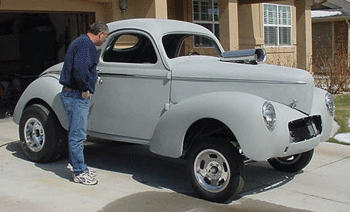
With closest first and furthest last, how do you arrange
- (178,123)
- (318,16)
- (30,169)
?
(178,123) → (30,169) → (318,16)

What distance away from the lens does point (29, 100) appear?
24.2 feet

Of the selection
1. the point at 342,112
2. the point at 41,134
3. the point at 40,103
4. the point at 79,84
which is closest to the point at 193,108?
the point at 79,84

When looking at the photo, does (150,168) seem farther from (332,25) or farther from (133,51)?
(332,25)

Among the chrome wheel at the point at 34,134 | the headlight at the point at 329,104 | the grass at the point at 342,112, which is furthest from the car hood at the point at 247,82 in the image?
the grass at the point at 342,112

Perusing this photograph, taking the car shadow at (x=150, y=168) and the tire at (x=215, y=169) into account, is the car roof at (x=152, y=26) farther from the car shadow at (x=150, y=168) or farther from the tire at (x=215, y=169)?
the car shadow at (x=150, y=168)

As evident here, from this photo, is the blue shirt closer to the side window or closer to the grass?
the side window

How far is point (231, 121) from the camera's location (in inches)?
211

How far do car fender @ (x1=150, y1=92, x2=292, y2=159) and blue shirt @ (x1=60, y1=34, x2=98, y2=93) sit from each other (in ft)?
3.29

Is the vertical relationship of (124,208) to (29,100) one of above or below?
below

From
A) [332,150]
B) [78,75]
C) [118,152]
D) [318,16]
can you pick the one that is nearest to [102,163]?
[118,152]

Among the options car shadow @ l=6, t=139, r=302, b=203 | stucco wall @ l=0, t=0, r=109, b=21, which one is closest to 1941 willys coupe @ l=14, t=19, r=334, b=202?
car shadow @ l=6, t=139, r=302, b=203

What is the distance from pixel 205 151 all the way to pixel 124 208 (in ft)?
3.54

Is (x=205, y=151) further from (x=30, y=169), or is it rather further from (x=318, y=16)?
(x=318, y=16)

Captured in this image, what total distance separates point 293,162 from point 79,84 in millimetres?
3031
